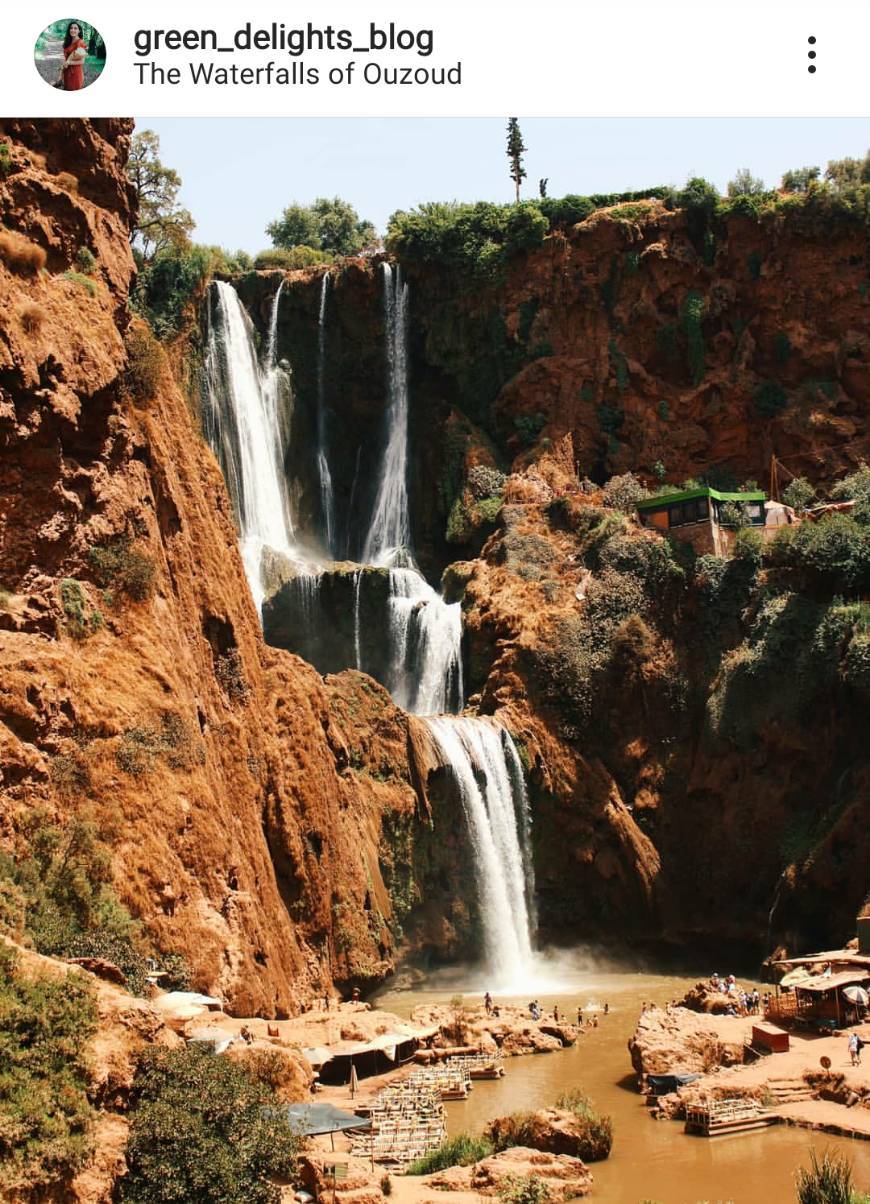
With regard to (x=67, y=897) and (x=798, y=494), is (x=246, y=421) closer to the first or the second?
(x=798, y=494)

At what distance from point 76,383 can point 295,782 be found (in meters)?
11.8

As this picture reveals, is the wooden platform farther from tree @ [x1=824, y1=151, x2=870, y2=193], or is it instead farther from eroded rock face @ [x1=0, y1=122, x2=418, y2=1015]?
tree @ [x1=824, y1=151, x2=870, y2=193]

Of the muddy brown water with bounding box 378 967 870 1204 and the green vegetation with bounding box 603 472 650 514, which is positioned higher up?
the green vegetation with bounding box 603 472 650 514

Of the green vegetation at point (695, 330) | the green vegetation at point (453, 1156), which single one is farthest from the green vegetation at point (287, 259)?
the green vegetation at point (453, 1156)

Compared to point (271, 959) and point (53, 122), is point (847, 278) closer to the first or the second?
point (53, 122)

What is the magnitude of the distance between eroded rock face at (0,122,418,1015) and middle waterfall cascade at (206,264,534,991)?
7176 mm

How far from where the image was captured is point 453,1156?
23.5m

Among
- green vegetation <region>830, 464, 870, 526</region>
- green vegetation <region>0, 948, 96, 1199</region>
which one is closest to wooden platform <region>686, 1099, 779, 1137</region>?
green vegetation <region>0, 948, 96, 1199</region>

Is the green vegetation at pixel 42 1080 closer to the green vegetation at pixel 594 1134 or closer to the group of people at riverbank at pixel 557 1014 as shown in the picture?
the green vegetation at pixel 594 1134

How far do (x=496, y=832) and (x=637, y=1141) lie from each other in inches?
775

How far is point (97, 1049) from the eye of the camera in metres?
19.4
